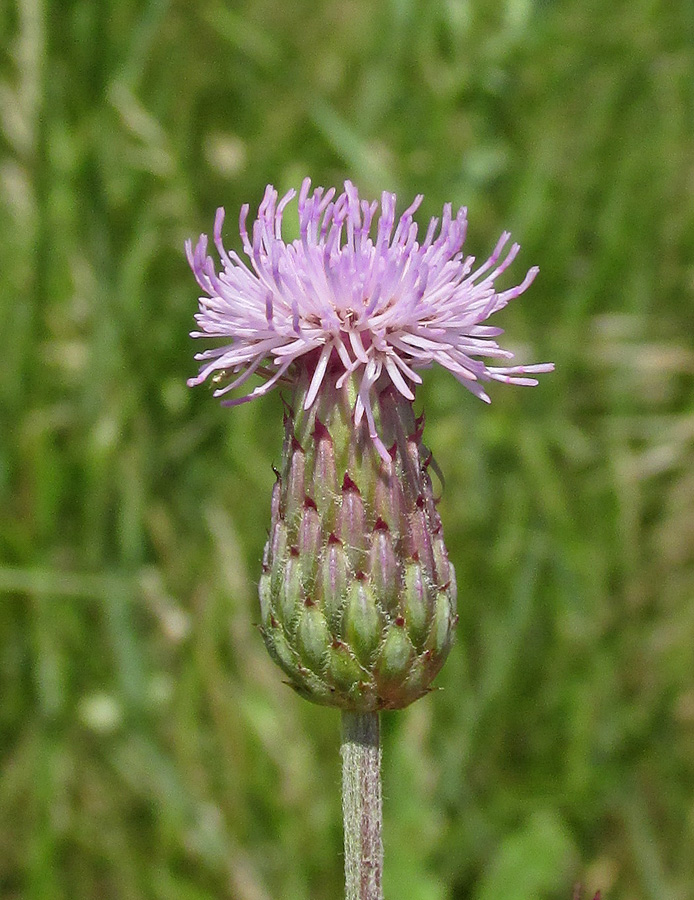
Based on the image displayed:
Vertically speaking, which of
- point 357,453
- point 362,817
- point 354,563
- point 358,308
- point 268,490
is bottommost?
point 362,817

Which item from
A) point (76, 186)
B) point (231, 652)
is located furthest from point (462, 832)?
point (76, 186)

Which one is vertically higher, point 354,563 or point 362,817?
point 354,563

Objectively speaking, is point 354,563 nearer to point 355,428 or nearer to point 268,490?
point 355,428

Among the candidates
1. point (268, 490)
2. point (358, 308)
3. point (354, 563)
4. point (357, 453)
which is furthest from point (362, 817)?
point (268, 490)

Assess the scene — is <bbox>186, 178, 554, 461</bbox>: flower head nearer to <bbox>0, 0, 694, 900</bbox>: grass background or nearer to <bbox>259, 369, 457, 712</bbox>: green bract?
<bbox>259, 369, 457, 712</bbox>: green bract

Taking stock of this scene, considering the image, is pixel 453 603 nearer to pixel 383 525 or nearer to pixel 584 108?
pixel 383 525

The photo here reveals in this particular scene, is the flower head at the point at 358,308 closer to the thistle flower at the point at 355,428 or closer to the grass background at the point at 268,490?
the thistle flower at the point at 355,428

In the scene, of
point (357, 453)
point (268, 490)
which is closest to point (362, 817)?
point (357, 453)

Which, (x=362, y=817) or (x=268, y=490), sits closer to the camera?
(x=362, y=817)
